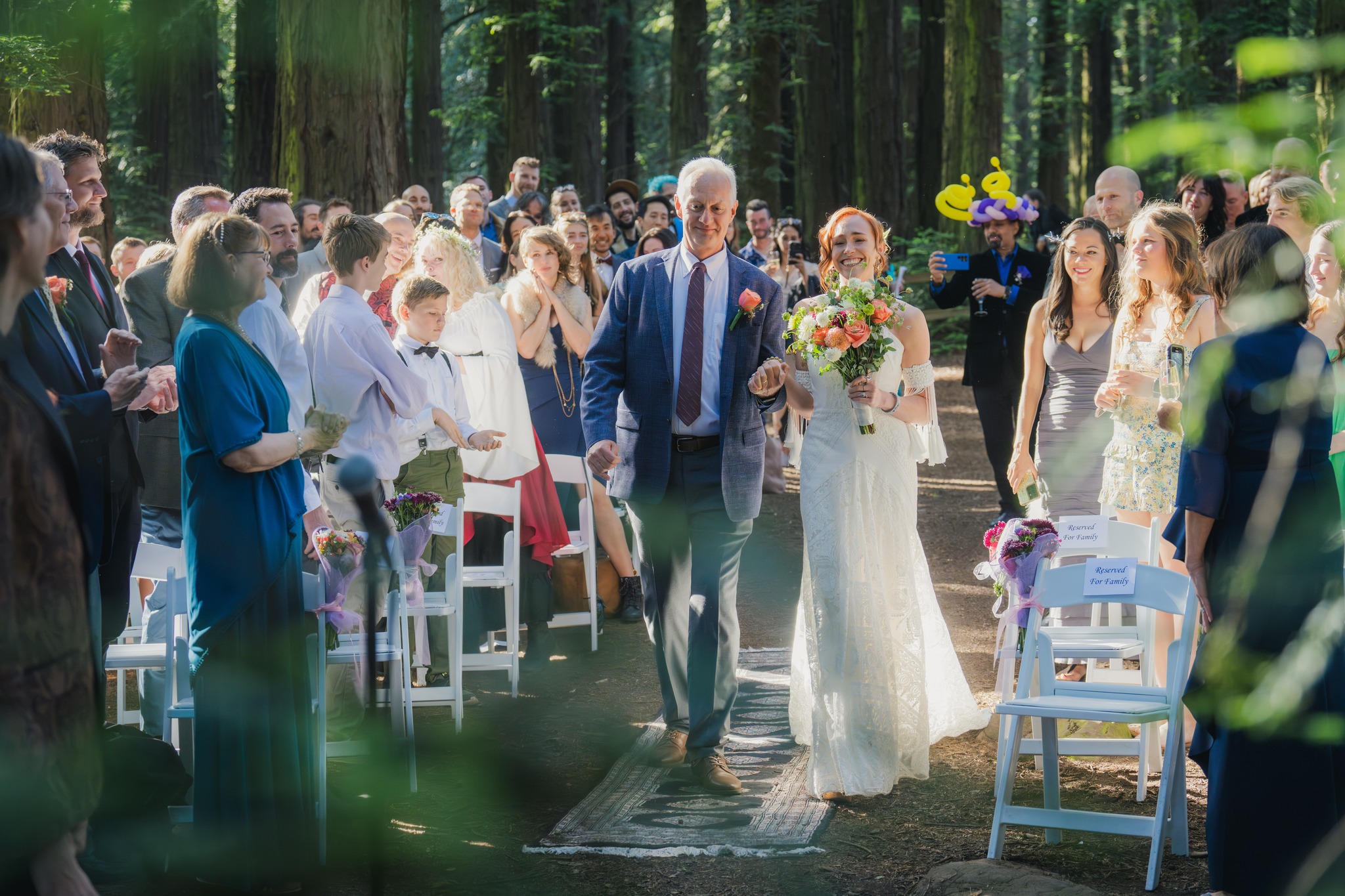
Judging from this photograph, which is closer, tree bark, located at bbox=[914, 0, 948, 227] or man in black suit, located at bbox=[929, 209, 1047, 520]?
man in black suit, located at bbox=[929, 209, 1047, 520]

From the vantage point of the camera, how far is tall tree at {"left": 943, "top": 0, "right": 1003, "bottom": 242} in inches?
744

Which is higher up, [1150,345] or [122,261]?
[122,261]

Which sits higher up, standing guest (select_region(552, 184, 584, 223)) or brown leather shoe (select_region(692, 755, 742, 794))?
standing guest (select_region(552, 184, 584, 223))

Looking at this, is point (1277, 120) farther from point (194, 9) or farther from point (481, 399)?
point (194, 9)

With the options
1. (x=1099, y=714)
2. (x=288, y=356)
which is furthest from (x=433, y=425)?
(x=1099, y=714)

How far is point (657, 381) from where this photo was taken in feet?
18.1

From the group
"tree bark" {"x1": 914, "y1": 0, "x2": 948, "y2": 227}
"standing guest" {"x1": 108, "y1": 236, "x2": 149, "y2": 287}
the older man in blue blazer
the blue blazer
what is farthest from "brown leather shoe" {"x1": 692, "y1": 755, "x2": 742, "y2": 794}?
"tree bark" {"x1": 914, "y1": 0, "x2": 948, "y2": 227}

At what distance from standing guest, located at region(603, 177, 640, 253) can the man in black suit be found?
3489mm

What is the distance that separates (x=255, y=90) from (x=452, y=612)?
629 inches

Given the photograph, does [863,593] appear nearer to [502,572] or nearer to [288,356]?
[502,572]

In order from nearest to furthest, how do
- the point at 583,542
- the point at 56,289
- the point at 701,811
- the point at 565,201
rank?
1. the point at 56,289
2. the point at 701,811
3. the point at 583,542
4. the point at 565,201

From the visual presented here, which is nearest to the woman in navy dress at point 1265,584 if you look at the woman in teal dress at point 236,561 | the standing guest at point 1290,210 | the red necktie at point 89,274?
the standing guest at point 1290,210

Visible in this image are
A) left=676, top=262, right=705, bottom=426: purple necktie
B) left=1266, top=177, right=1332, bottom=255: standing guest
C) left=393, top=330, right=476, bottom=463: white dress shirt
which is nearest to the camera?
left=676, top=262, right=705, bottom=426: purple necktie

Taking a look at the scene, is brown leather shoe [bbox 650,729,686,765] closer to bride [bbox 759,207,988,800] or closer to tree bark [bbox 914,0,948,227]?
bride [bbox 759,207,988,800]
